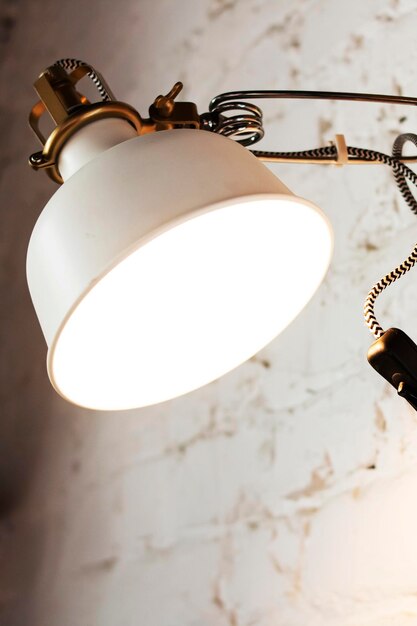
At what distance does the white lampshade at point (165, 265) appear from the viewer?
50cm

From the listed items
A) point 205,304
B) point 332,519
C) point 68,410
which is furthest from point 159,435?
point 205,304

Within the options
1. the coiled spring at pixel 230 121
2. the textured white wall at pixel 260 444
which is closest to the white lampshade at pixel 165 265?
the coiled spring at pixel 230 121

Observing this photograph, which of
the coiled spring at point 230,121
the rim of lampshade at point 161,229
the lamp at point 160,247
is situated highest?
the coiled spring at point 230,121

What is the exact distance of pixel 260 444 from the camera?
1.20 meters

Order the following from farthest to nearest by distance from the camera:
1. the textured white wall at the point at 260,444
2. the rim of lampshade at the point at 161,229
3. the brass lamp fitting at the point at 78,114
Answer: the textured white wall at the point at 260,444, the brass lamp fitting at the point at 78,114, the rim of lampshade at the point at 161,229

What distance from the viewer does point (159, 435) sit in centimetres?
140

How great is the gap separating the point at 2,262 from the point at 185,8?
29.5 inches

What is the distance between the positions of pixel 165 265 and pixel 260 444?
647 millimetres

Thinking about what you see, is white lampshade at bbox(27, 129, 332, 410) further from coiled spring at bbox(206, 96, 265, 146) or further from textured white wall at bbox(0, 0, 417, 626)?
textured white wall at bbox(0, 0, 417, 626)

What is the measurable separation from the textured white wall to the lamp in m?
0.40

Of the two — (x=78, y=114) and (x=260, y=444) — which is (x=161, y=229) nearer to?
(x=78, y=114)

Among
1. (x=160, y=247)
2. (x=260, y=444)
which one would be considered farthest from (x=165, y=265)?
(x=260, y=444)

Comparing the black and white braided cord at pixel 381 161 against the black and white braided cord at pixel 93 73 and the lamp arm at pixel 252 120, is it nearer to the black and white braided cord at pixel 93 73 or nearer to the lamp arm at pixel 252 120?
the lamp arm at pixel 252 120

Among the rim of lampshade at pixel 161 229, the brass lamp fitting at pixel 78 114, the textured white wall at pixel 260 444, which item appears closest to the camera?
the rim of lampshade at pixel 161 229
